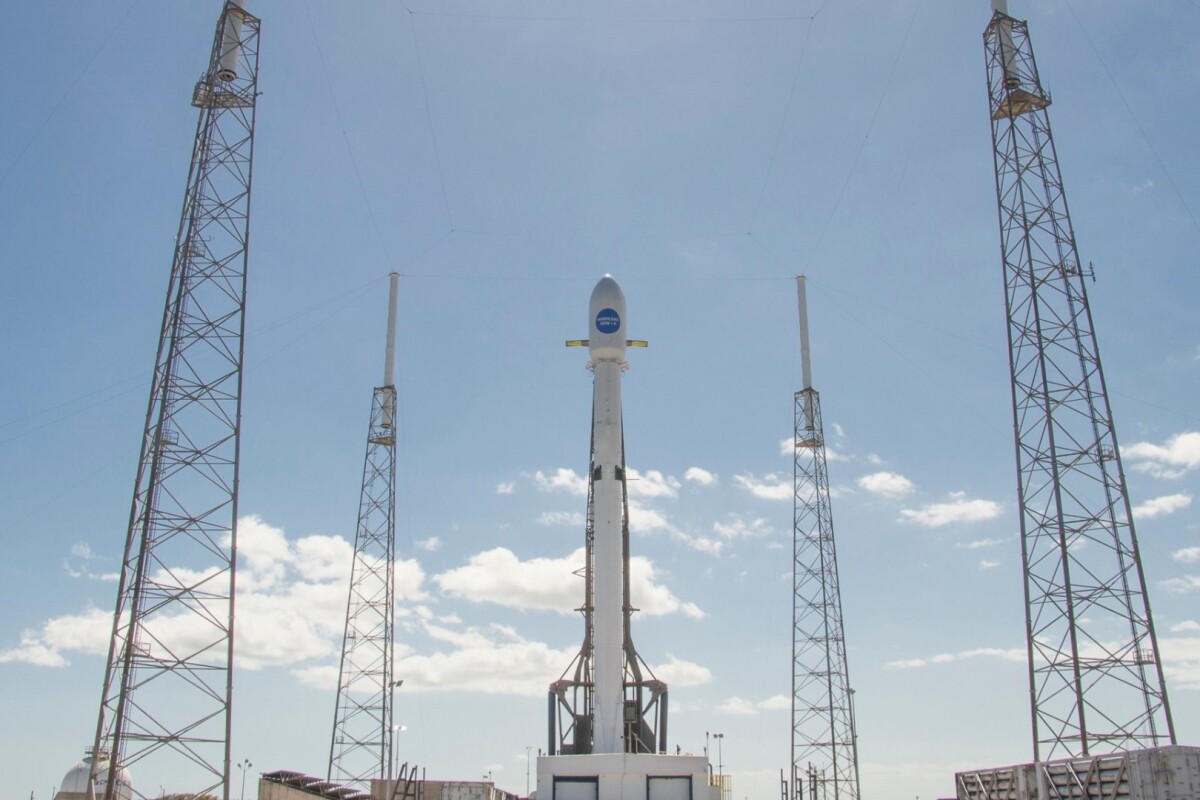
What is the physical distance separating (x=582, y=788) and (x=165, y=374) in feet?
64.1

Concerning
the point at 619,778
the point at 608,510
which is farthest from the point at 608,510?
the point at 619,778

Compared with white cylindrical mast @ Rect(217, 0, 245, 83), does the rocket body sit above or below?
below

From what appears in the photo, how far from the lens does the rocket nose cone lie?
142 ft

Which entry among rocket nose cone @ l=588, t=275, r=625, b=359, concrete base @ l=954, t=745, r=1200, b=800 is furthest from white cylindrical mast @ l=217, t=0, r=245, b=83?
concrete base @ l=954, t=745, r=1200, b=800

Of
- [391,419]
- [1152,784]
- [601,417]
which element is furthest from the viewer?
[391,419]

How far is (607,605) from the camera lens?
3978cm

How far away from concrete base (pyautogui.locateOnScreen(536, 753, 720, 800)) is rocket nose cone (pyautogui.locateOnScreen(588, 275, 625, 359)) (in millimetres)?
15595

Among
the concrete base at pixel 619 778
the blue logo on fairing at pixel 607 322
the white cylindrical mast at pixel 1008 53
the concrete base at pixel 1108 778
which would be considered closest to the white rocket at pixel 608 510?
the blue logo on fairing at pixel 607 322

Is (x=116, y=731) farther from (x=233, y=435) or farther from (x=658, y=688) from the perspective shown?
(x=658, y=688)

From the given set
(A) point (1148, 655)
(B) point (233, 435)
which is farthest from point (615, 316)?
(A) point (1148, 655)

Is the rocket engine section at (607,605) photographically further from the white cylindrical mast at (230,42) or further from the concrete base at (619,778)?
the white cylindrical mast at (230,42)

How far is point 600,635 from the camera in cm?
3950

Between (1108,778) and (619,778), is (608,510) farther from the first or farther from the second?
(1108,778)

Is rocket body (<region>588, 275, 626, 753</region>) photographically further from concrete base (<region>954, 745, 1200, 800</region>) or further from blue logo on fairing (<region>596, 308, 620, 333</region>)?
concrete base (<region>954, 745, 1200, 800</region>)
